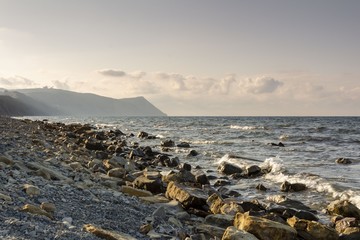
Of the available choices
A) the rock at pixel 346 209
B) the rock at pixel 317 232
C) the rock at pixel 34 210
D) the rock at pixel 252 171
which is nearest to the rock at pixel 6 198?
the rock at pixel 34 210

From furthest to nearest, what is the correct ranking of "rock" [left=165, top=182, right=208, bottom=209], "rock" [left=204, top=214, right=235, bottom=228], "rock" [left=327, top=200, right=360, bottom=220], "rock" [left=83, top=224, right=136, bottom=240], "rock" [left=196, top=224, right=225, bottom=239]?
"rock" [left=165, top=182, right=208, bottom=209]
"rock" [left=327, top=200, right=360, bottom=220]
"rock" [left=204, top=214, right=235, bottom=228]
"rock" [left=196, top=224, right=225, bottom=239]
"rock" [left=83, top=224, right=136, bottom=240]

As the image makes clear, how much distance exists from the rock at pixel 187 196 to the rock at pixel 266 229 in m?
2.45

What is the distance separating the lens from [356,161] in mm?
21594

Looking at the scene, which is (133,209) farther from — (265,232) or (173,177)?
(173,177)

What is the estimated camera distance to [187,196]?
10.7 meters

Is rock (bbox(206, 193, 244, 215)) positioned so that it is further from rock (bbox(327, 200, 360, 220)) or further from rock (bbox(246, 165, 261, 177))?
rock (bbox(246, 165, 261, 177))

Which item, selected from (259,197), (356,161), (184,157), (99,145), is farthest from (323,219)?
(99,145)

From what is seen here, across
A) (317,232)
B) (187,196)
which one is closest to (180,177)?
(187,196)

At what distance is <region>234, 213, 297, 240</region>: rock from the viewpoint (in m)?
7.86

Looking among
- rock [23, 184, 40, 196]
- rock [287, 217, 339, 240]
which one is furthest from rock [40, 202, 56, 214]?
rock [287, 217, 339, 240]

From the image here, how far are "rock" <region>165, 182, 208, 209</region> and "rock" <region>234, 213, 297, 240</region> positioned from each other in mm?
2450

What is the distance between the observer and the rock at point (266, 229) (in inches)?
310

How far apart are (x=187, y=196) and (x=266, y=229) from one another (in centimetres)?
325

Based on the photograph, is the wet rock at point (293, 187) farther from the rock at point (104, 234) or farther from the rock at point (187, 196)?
the rock at point (104, 234)
